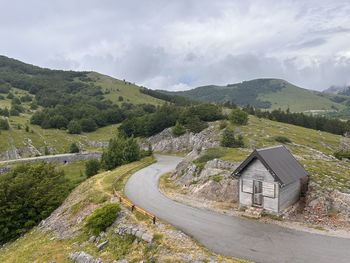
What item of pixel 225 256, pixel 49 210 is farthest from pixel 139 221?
pixel 49 210

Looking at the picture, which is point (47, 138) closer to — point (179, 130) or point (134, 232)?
point (179, 130)

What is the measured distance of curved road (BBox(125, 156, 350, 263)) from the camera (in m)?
23.7

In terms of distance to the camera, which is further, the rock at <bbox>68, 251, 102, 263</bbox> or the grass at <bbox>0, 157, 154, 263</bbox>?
the grass at <bbox>0, 157, 154, 263</bbox>

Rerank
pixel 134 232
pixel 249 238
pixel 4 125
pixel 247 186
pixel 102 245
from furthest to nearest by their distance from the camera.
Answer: pixel 4 125 → pixel 247 186 → pixel 102 245 → pixel 134 232 → pixel 249 238

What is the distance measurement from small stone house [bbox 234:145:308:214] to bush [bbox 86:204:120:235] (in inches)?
517

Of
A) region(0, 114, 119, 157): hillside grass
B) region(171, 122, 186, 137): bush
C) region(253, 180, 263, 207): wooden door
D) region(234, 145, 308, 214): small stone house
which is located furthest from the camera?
region(0, 114, 119, 157): hillside grass

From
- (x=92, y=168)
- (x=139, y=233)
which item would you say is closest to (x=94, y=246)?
(x=139, y=233)

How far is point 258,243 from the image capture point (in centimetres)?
2602

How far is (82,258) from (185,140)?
216 ft

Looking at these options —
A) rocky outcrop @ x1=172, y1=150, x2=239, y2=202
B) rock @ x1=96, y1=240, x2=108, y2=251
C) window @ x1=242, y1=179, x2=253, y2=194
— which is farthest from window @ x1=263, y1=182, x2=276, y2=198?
rock @ x1=96, y1=240, x2=108, y2=251

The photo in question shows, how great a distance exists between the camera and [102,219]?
105 feet

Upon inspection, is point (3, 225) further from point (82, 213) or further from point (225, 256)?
point (225, 256)

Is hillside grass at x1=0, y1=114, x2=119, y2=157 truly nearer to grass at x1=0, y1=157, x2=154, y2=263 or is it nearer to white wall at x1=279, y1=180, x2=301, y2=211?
grass at x1=0, y1=157, x2=154, y2=263

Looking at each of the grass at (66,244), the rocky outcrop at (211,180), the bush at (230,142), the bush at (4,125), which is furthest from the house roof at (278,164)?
the bush at (4,125)
